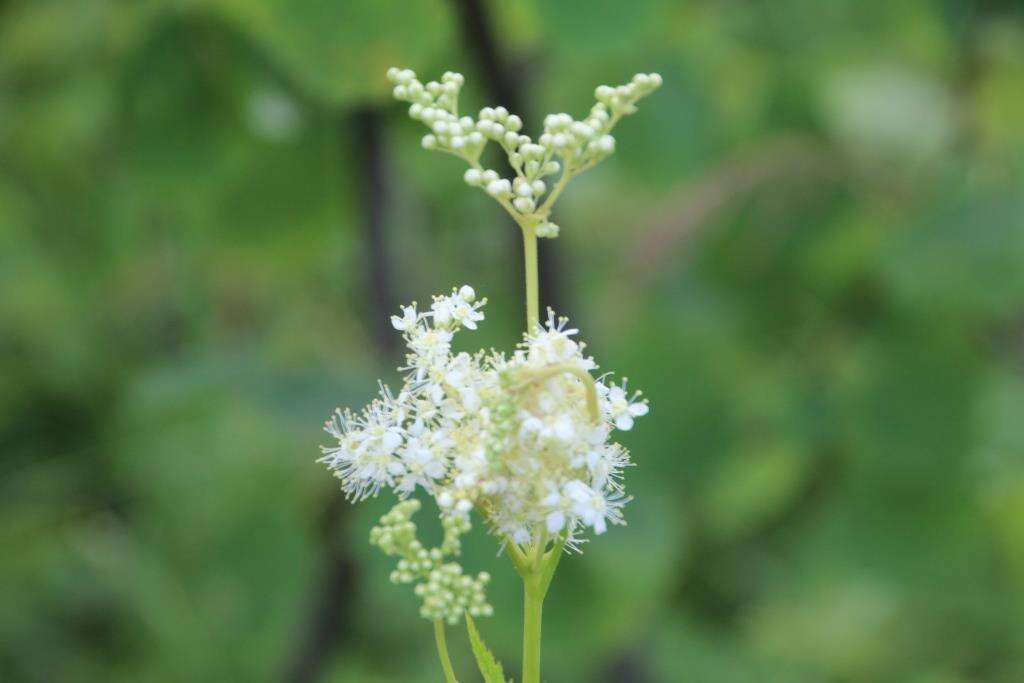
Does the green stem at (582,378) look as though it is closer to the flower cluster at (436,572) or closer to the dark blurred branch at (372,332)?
the flower cluster at (436,572)

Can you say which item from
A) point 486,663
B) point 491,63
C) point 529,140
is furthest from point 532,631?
point 491,63

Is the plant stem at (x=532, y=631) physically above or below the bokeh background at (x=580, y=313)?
below

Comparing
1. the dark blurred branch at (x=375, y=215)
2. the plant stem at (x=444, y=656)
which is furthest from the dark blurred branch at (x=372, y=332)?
the plant stem at (x=444, y=656)

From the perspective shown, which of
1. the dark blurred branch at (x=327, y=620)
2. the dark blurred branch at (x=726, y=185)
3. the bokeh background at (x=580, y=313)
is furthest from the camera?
the dark blurred branch at (x=327, y=620)

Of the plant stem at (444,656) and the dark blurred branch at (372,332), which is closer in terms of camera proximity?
the plant stem at (444,656)

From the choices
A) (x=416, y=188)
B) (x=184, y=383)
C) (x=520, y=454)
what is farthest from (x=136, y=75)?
(x=520, y=454)

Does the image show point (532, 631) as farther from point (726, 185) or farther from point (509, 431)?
point (726, 185)

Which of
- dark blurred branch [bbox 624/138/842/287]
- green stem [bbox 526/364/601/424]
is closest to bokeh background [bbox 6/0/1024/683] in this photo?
dark blurred branch [bbox 624/138/842/287]

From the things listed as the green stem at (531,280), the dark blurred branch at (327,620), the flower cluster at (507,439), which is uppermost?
the dark blurred branch at (327,620)
